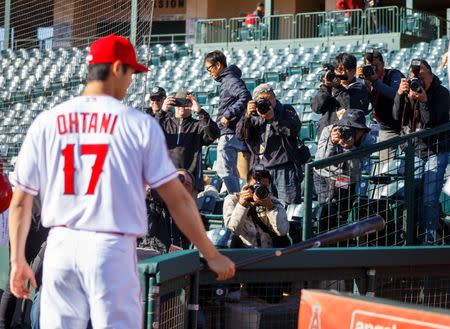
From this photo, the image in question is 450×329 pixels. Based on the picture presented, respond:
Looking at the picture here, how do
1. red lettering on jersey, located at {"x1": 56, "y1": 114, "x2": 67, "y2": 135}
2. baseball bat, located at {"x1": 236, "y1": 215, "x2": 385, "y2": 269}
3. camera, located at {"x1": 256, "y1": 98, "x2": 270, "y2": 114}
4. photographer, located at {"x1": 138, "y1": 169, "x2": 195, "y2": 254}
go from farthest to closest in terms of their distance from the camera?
camera, located at {"x1": 256, "y1": 98, "x2": 270, "y2": 114} < photographer, located at {"x1": 138, "y1": 169, "x2": 195, "y2": 254} < baseball bat, located at {"x1": 236, "y1": 215, "x2": 385, "y2": 269} < red lettering on jersey, located at {"x1": 56, "y1": 114, "x2": 67, "y2": 135}

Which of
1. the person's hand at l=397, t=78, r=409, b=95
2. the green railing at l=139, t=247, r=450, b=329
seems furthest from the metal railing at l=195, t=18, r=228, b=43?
the green railing at l=139, t=247, r=450, b=329

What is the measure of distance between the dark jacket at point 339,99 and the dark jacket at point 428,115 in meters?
0.38

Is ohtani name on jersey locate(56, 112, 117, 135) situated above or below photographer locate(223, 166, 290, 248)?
above

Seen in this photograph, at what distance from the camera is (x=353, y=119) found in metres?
8.08

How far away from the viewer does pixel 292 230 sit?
26.4 feet

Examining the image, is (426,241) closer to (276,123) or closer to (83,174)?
(276,123)

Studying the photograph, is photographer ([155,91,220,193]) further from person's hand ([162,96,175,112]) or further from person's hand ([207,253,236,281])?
person's hand ([207,253,236,281])

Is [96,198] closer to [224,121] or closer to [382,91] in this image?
[382,91]

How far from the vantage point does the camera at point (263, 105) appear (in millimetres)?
8547

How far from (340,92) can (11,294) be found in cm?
340

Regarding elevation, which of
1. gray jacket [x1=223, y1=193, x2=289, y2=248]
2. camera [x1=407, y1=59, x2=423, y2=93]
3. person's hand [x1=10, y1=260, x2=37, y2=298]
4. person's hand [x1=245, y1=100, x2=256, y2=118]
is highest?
camera [x1=407, y1=59, x2=423, y2=93]

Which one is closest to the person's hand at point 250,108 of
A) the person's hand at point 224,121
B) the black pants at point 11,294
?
the person's hand at point 224,121

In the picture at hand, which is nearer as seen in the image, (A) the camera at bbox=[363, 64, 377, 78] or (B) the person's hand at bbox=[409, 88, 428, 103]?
(B) the person's hand at bbox=[409, 88, 428, 103]

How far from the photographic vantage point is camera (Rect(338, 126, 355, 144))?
805 cm
